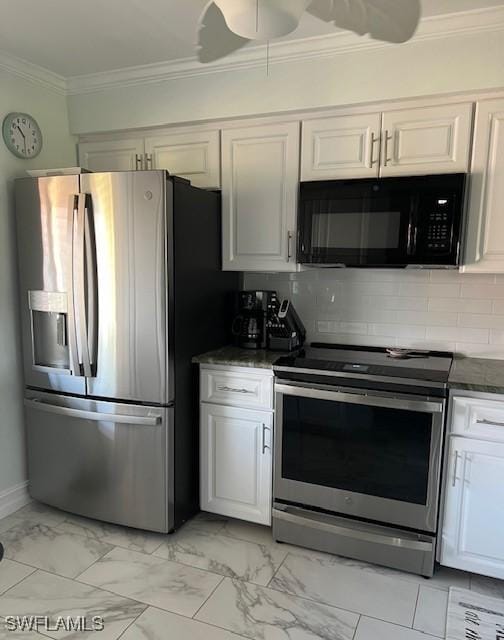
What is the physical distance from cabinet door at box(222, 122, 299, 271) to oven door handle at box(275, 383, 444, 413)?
0.67m

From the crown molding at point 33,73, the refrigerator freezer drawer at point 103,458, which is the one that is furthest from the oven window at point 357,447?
the crown molding at point 33,73

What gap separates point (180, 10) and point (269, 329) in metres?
1.56

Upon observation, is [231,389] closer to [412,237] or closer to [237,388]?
Answer: [237,388]

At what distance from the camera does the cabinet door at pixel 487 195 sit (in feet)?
7.07

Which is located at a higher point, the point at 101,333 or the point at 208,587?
the point at 101,333

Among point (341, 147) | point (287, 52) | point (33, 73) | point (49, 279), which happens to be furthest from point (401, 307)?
point (33, 73)

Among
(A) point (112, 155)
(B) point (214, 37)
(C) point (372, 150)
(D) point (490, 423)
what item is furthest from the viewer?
(A) point (112, 155)

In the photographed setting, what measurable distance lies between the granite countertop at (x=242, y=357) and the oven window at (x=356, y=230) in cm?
62

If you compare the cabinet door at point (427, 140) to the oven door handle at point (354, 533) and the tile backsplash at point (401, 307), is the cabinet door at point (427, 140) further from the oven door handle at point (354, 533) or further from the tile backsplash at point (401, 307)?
the oven door handle at point (354, 533)

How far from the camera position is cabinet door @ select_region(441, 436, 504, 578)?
2029 mm

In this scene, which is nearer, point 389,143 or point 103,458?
point 389,143

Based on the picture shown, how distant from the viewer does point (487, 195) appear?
2.20 metres

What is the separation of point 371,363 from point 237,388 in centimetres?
68

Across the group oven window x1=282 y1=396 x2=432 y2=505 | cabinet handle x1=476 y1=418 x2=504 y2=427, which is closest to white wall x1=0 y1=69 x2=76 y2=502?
oven window x1=282 y1=396 x2=432 y2=505
